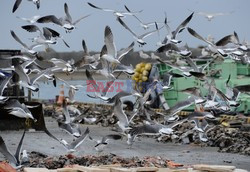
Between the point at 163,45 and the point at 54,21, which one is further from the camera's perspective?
the point at 163,45

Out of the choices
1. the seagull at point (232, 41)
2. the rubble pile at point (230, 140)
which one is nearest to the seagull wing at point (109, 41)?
the seagull at point (232, 41)

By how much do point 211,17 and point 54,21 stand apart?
2812 mm

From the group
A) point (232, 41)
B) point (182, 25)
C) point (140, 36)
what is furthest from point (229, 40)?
point (140, 36)

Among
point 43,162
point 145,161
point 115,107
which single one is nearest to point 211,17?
point 115,107

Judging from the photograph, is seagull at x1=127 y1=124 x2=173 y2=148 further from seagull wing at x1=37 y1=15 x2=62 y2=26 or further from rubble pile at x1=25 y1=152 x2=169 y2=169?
seagull wing at x1=37 y1=15 x2=62 y2=26

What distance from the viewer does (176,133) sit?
14.9 m

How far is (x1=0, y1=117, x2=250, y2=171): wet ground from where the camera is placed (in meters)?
11.0

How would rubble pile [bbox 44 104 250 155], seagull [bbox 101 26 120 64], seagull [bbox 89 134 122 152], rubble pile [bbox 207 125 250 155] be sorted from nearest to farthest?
1. seagull [bbox 101 26 120 64]
2. seagull [bbox 89 134 122 152]
3. rubble pile [bbox 207 125 250 155]
4. rubble pile [bbox 44 104 250 155]

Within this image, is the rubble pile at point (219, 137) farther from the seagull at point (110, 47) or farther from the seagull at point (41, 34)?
the seagull at point (110, 47)

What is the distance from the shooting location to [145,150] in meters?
12.6

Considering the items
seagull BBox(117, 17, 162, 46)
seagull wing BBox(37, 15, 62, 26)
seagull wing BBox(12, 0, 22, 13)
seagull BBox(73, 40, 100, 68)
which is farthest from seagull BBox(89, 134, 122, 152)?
seagull wing BBox(12, 0, 22, 13)

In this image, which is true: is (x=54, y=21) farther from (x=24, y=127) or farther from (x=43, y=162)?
(x=24, y=127)

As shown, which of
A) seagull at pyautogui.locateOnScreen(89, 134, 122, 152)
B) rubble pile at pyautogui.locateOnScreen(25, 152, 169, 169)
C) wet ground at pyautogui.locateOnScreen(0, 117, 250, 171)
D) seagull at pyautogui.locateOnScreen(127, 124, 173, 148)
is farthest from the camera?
wet ground at pyautogui.locateOnScreen(0, 117, 250, 171)

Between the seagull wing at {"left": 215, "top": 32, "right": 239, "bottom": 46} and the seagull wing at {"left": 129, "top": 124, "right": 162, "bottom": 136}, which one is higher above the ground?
the seagull wing at {"left": 215, "top": 32, "right": 239, "bottom": 46}
